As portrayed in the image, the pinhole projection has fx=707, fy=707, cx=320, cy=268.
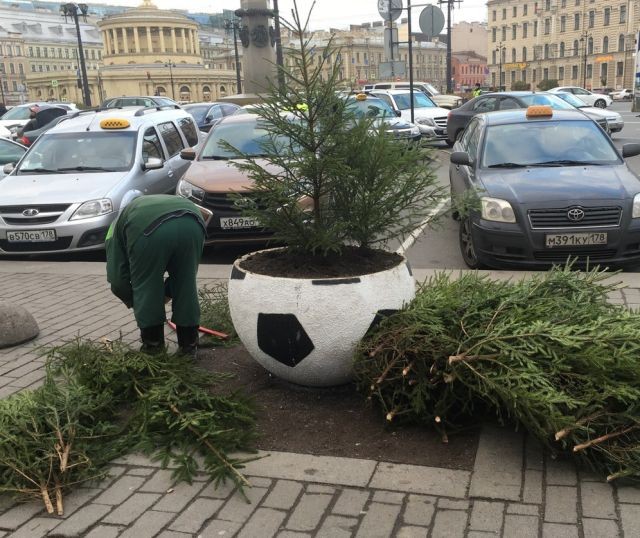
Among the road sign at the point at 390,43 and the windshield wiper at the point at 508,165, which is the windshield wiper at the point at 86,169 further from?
the road sign at the point at 390,43

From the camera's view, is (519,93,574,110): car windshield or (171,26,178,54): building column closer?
(519,93,574,110): car windshield

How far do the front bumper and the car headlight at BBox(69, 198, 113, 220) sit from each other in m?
4.70

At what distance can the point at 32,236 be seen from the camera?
28.5 feet

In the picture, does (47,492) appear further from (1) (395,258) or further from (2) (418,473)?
(1) (395,258)

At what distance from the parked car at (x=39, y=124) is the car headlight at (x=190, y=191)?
1543cm

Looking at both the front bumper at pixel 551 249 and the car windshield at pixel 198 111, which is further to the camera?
the car windshield at pixel 198 111

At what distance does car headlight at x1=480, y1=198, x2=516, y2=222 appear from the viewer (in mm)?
6844

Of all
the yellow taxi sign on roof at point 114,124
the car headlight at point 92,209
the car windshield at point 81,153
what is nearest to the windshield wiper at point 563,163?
the car headlight at point 92,209

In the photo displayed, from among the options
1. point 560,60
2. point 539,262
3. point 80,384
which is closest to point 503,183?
point 539,262

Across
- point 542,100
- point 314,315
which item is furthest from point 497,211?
point 542,100

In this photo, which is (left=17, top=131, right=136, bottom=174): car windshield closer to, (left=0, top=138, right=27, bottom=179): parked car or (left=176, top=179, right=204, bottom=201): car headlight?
(left=176, top=179, right=204, bottom=201): car headlight

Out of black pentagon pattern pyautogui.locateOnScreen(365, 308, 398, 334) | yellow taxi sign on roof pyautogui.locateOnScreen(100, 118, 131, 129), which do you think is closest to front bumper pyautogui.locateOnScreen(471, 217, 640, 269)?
black pentagon pattern pyautogui.locateOnScreen(365, 308, 398, 334)

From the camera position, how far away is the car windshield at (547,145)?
308 inches

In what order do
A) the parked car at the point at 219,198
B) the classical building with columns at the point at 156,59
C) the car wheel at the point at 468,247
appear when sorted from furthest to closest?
the classical building with columns at the point at 156,59 < the parked car at the point at 219,198 < the car wheel at the point at 468,247
